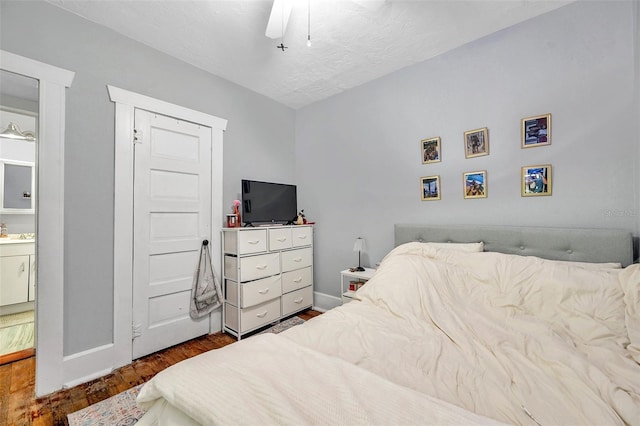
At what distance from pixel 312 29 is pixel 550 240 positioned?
2364 millimetres

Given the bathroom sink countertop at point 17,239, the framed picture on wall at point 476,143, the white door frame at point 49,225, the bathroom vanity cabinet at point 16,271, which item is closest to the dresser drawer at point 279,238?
the white door frame at point 49,225

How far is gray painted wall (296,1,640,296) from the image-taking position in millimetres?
1759

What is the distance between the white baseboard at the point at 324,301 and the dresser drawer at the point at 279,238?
0.82 meters

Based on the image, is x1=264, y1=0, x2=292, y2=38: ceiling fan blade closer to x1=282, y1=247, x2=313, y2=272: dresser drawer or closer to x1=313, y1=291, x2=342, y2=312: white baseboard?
x1=282, y1=247, x2=313, y2=272: dresser drawer

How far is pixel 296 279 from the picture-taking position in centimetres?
305

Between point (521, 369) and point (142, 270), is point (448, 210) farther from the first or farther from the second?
point (142, 270)

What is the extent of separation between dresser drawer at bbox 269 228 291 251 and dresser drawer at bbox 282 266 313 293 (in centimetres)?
32

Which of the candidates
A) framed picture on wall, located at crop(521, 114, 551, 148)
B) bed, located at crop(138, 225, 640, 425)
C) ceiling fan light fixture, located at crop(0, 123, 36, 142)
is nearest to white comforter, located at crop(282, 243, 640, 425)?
bed, located at crop(138, 225, 640, 425)

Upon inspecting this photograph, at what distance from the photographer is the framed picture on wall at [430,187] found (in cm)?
247

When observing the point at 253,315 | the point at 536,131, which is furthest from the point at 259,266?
the point at 536,131

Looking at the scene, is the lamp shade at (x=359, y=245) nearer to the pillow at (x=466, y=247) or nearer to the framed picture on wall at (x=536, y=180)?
the pillow at (x=466, y=247)

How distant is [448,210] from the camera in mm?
2416

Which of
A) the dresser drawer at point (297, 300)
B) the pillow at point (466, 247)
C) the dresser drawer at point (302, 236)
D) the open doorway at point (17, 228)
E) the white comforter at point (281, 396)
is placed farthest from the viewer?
the dresser drawer at point (302, 236)

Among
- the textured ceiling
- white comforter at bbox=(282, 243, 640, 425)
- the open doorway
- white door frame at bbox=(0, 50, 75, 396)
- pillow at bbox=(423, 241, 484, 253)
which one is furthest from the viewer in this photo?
the open doorway
